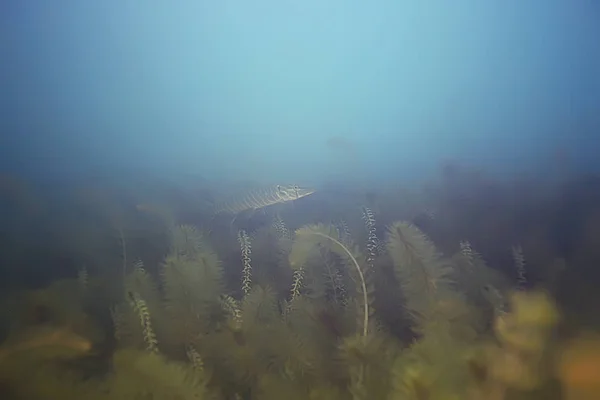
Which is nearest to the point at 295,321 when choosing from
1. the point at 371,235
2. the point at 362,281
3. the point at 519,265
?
the point at 362,281

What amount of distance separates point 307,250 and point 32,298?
0.83 metres

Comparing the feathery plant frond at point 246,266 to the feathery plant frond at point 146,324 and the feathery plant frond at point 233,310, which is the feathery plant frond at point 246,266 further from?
the feathery plant frond at point 146,324

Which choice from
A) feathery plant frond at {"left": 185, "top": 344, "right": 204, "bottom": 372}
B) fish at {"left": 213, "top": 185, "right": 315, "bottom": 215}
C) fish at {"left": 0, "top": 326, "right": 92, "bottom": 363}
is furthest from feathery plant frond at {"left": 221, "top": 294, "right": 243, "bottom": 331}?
fish at {"left": 0, "top": 326, "right": 92, "bottom": 363}

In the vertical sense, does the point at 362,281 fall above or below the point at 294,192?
below

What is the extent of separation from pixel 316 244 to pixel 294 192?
0.16 meters

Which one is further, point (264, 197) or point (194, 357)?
point (264, 197)

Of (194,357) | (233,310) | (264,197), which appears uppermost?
(264,197)

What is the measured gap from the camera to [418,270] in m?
1.24

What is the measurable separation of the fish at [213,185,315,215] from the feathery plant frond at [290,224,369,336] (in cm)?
11

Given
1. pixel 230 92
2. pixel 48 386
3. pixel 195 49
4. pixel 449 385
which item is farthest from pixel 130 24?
pixel 449 385

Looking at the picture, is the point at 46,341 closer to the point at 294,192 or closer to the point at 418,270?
the point at 294,192

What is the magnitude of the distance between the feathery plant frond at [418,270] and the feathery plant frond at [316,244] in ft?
0.35

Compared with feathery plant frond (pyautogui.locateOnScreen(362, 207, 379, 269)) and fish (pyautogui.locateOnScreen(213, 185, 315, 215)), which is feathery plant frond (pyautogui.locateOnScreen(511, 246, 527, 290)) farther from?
fish (pyautogui.locateOnScreen(213, 185, 315, 215))

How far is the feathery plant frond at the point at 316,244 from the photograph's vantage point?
129 centimetres
